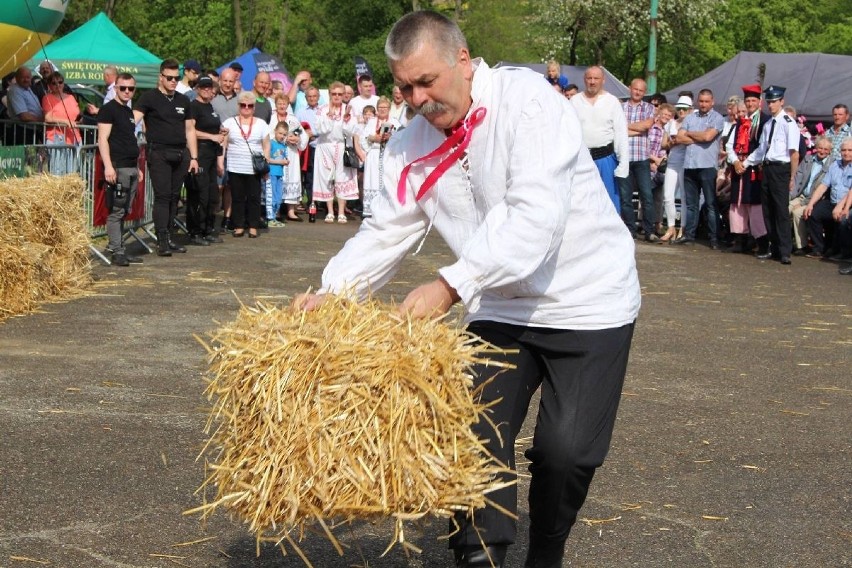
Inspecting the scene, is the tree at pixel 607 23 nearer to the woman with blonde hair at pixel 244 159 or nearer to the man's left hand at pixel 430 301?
the woman with blonde hair at pixel 244 159

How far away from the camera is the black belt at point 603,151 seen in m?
16.0

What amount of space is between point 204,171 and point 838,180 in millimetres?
8288

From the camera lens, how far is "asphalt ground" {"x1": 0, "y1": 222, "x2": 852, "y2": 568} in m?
5.10

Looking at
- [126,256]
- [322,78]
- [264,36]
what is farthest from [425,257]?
[322,78]

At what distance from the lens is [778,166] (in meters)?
16.6

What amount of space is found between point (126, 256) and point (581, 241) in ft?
34.2

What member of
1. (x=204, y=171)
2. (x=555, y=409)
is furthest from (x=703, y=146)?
(x=555, y=409)

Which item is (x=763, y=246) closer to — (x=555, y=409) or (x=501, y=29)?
→ (x=555, y=409)

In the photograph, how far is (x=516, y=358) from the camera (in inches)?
164

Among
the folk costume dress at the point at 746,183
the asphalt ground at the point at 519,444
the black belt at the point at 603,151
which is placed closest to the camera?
the asphalt ground at the point at 519,444

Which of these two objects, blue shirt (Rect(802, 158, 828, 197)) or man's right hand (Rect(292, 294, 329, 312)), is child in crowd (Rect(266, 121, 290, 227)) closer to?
blue shirt (Rect(802, 158, 828, 197))

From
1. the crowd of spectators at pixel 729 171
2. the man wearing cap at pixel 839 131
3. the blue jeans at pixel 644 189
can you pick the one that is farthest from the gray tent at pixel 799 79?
the blue jeans at pixel 644 189

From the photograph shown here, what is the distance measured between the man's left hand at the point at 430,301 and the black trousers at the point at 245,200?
1361 cm

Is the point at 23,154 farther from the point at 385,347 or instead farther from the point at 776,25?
the point at 776,25
